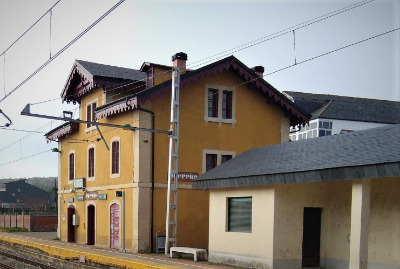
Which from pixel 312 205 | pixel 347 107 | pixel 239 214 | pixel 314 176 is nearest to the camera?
pixel 314 176

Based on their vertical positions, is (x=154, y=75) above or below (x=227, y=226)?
above

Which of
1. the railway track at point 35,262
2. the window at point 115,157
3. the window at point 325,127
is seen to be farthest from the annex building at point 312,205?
the window at point 325,127

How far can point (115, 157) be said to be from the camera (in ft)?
76.7

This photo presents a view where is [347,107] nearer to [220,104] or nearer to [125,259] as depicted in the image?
[220,104]

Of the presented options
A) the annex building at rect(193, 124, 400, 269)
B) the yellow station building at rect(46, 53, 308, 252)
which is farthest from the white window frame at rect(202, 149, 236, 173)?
the annex building at rect(193, 124, 400, 269)

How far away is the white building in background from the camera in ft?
168

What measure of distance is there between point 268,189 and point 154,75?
959 cm

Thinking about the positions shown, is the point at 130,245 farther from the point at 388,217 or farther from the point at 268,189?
the point at 388,217

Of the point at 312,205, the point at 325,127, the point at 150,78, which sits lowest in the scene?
the point at 312,205

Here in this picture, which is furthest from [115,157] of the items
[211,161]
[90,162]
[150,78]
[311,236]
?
[311,236]

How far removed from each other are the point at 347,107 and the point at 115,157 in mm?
35700

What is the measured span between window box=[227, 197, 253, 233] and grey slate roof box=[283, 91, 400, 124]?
3520cm

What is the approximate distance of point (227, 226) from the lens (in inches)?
688

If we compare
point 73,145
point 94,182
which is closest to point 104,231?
point 94,182
